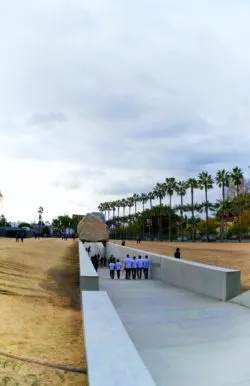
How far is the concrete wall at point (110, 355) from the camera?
4.91 metres

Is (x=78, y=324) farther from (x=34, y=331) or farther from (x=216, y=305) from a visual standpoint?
(x=216, y=305)

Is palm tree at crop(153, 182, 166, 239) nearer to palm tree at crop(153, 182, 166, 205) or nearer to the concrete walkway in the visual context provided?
palm tree at crop(153, 182, 166, 205)

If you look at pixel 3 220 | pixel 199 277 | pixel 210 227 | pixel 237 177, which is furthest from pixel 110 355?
pixel 3 220

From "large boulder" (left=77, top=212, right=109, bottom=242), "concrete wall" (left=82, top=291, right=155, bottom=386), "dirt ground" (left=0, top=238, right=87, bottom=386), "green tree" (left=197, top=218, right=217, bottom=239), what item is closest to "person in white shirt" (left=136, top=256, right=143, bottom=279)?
"dirt ground" (left=0, top=238, right=87, bottom=386)

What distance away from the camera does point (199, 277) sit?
18.8m

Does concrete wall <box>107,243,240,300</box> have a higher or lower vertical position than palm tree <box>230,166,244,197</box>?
lower

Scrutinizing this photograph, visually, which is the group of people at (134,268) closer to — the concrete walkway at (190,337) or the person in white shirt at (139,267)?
the person in white shirt at (139,267)

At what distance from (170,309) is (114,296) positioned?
420cm

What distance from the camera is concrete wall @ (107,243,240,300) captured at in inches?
640

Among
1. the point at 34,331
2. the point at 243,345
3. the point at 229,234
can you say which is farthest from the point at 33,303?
A: the point at 229,234

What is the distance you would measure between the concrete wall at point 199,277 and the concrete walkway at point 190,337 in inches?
20.6

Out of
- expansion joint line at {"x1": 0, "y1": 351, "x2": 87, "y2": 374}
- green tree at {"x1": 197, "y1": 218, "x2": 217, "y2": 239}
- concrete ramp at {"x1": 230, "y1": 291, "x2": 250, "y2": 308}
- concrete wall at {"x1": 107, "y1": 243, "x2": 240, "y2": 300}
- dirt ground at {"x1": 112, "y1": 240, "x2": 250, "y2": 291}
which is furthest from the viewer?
green tree at {"x1": 197, "y1": 218, "x2": 217, "y2": 239}

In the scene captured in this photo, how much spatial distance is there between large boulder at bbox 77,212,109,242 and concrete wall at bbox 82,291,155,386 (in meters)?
52.5

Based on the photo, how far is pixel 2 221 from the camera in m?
146
